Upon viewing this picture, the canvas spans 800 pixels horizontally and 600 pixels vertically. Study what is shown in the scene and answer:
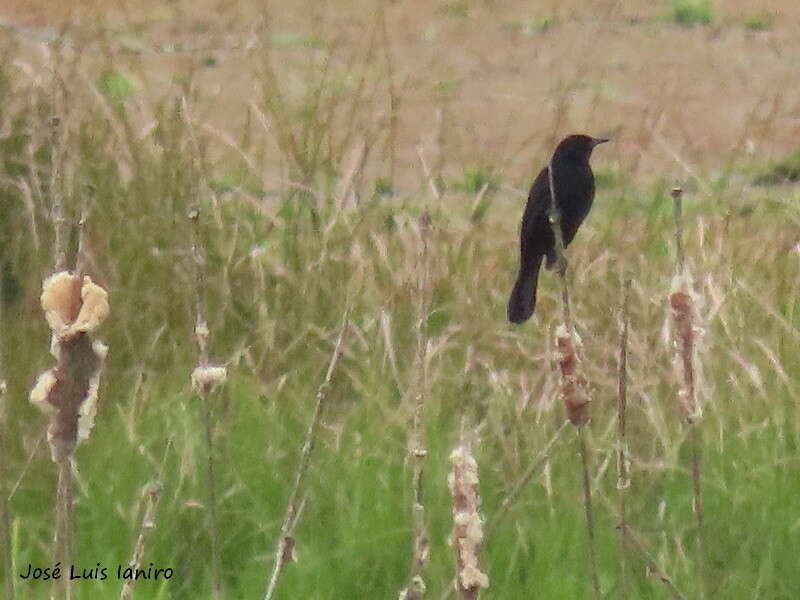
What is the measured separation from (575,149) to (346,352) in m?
0.62

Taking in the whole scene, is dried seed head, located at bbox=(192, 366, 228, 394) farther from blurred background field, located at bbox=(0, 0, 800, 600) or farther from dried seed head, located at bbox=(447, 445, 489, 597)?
blurred background field, located at bbox=(0, 0, 800, 600)

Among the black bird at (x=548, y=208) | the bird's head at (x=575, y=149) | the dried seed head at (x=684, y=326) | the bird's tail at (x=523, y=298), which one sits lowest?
the bird's tail at (x=523, y=298)

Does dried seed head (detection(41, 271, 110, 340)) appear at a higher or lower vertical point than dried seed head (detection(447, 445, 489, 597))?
higher

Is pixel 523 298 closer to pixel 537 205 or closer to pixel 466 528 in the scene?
pixel 537 205

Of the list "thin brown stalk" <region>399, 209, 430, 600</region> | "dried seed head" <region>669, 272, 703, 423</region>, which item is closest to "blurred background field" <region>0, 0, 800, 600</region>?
"thin brown stalk" <region>399, 209, 430, 600</region>

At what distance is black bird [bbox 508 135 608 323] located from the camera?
220 cm

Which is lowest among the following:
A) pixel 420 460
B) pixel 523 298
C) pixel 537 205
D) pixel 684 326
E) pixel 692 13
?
pixel 692 13

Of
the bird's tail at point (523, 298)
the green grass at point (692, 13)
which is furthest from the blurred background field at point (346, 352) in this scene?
the green grass at point (692, 13)

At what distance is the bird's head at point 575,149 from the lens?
242 cm

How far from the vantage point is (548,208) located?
2111 millimetres

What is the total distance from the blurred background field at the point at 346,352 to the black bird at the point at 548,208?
0.10 metres

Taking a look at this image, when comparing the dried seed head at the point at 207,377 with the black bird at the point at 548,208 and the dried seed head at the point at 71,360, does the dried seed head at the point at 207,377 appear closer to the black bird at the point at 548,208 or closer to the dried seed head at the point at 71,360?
the dried seed head at the point at 71,360

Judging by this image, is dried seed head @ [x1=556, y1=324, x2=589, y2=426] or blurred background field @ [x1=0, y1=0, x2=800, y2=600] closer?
dried seed head @ [x1=556, y1=324, x2=589, y2=426]

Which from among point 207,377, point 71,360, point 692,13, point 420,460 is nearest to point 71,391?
point 71,360
